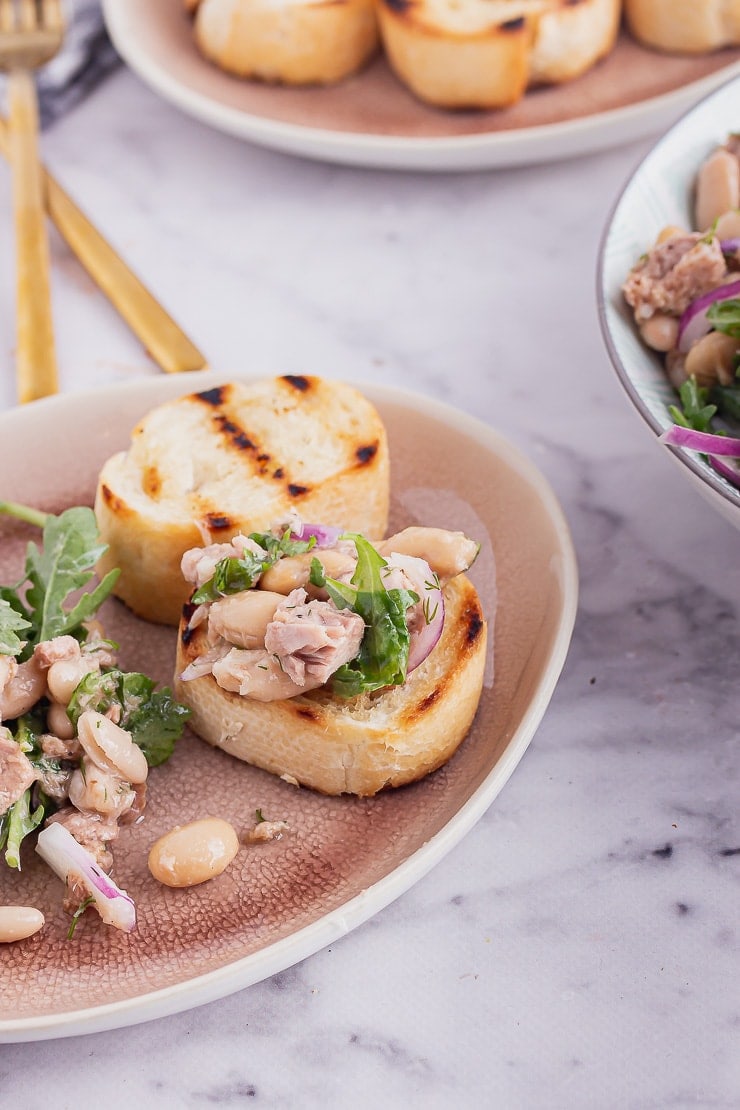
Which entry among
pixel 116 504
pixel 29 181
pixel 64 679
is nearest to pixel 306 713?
pixel 64 679

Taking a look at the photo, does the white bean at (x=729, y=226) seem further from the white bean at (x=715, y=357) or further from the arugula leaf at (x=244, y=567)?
the arugula leaf at (x=244, y=567)

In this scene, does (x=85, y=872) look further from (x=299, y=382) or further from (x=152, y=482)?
(x=299, y=382)

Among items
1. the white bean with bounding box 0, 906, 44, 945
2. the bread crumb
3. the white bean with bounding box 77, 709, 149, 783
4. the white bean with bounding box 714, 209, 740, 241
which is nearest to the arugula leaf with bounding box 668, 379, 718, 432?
the white bean with bounding box 714, 209, 740, 241

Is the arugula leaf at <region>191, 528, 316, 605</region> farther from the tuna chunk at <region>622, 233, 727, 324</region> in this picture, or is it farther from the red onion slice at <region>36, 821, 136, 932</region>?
the tuna chunk at <region>622, 233, 727, 324</region>

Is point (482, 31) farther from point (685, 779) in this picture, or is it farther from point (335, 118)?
point (685, 779)

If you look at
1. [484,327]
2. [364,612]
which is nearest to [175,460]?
[364,612]
